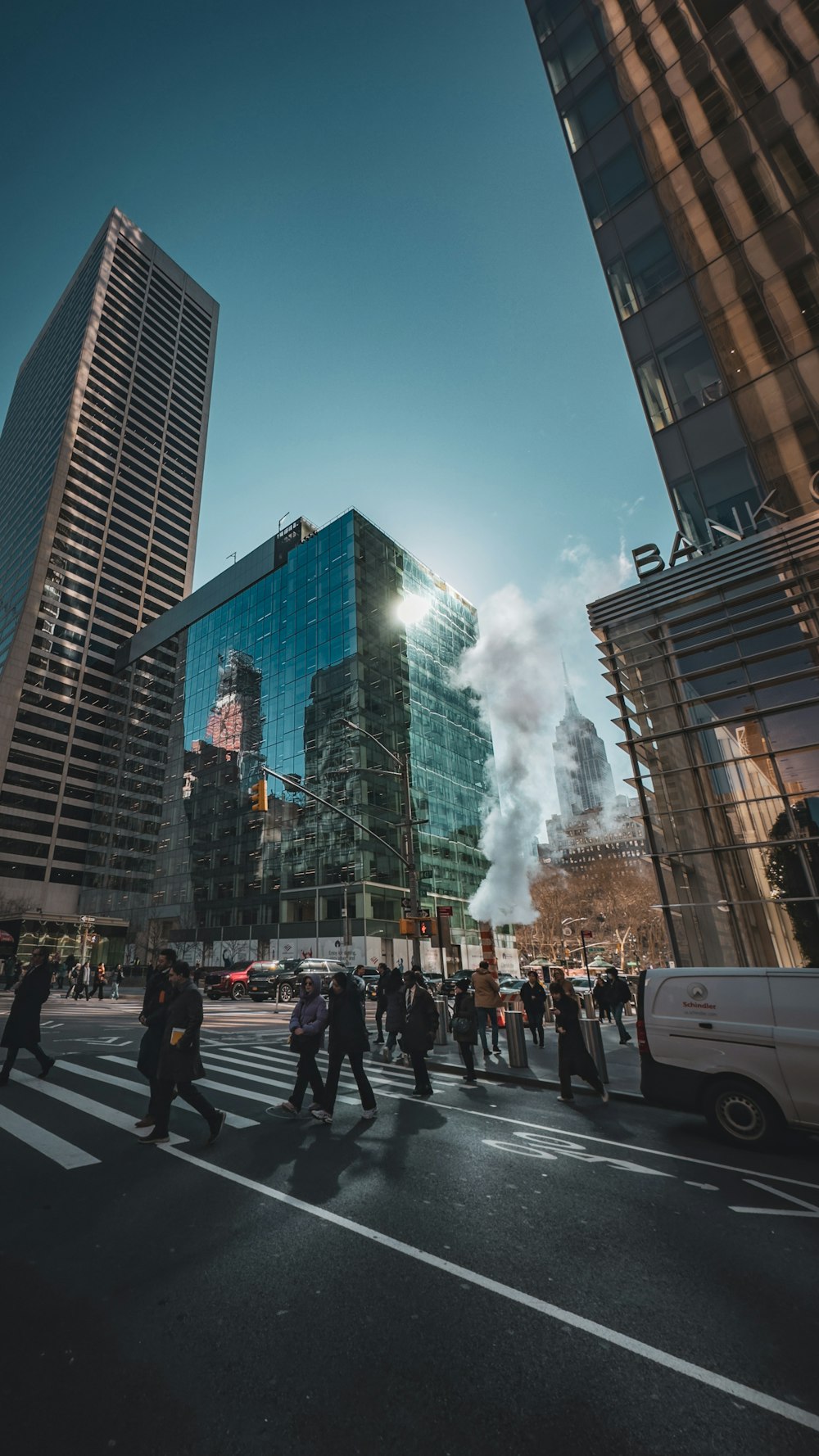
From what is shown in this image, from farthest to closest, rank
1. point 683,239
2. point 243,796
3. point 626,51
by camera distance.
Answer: point 243,796 → point 626,51 → point 683,239

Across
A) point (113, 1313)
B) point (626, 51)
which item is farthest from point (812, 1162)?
point (626, 51)

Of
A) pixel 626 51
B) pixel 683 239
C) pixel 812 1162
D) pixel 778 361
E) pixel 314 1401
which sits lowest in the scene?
pixel 812 1162

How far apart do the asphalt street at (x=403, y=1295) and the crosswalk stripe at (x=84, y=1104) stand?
0.28 m

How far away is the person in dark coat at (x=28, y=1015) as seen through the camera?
889 cm

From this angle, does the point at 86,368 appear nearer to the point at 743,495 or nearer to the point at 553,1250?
the point at 743,495

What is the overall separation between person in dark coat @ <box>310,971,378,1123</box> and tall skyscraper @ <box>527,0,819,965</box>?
857 centimetres

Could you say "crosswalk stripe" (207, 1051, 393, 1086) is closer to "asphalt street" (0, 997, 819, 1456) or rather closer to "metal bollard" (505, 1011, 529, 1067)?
"metal bollard" (505, 1011, 529, 1067)

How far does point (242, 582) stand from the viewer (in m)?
72.2

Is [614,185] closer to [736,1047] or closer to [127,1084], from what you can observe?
[736,1047]

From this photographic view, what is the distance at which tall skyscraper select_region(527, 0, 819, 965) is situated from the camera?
13.3m

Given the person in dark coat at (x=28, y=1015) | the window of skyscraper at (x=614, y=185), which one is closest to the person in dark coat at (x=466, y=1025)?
the person in dark coat at (x=28, y=1015)

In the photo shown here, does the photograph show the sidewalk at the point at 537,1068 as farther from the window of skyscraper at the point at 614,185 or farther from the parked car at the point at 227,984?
the window of skyscraper at the point at 614,185

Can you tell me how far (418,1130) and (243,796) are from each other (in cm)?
5746

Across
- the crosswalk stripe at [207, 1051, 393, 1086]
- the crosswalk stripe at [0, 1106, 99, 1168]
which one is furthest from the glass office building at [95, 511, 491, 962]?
the crosswalk stripe at [0, 1106, 99, 1168]
